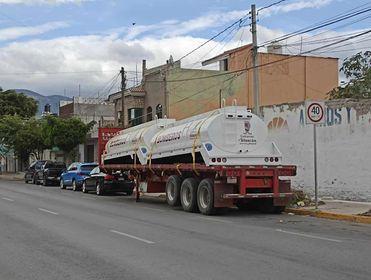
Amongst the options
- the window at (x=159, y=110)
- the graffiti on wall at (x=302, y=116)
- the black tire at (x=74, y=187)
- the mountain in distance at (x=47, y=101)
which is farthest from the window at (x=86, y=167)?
the mountain in distance at (x=47, y=101)

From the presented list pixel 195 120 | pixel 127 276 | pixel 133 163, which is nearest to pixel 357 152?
pixel 195 120

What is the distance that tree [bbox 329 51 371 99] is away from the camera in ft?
84.6

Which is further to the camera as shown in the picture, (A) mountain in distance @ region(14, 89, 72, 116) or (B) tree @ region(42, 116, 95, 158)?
(A) mountain in distance @ region(14, 89, 72, 116)

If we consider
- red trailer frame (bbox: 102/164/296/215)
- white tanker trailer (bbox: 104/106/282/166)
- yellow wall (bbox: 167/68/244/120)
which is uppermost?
yellow wall (bbox: 167/68/244/120)

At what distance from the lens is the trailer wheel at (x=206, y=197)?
17438 mm

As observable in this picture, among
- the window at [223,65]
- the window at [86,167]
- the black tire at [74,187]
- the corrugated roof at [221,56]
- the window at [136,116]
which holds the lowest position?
the black tire at [74,187]

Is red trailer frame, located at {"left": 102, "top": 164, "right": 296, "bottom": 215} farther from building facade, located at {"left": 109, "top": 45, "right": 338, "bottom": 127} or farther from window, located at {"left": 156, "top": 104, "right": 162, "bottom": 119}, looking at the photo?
building facade, located at {"left": 109, "top": 45, "right": 338, "bottom": 127}

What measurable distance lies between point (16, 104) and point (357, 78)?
182 ft

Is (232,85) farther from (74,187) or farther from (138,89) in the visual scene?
(74,187)

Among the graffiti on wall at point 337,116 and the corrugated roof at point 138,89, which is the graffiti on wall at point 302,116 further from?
the corrugated roof at point 138,89

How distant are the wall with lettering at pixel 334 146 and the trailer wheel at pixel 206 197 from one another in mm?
5483

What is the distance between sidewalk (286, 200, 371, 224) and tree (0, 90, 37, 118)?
59586mm

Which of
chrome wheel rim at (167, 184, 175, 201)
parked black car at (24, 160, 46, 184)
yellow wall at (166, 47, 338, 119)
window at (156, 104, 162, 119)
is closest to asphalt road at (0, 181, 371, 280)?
chrome wheel rim at (167, 184, 175, 201)

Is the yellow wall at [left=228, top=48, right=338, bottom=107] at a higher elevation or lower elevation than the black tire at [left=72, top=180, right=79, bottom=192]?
higher
